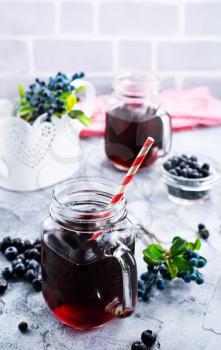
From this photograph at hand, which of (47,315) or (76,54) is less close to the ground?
(76,54)

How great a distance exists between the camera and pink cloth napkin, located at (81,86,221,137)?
175 centimetres

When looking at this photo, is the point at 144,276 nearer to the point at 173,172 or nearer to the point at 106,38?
the point at 173,172

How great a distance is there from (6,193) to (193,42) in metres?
0.98

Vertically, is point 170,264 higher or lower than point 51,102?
lower

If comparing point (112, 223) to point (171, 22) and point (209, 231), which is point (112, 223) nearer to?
point (209, 231)

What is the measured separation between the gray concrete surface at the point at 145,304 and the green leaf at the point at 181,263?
0.17 feet

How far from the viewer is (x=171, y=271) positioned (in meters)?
1.05

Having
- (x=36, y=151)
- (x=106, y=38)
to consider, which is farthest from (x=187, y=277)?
(x=106, y=38)

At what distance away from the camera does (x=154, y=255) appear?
1053mm

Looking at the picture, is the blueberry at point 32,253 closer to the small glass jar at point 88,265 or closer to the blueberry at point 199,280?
the small glass jar at point 88,265

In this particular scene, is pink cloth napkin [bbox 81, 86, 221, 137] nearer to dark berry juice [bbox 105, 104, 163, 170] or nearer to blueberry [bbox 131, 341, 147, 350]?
dark berry juice [bbox 105, 104, 163, 170]

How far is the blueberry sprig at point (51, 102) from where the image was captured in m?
1.40

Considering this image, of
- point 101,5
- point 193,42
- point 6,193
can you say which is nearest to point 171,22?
point 193,42

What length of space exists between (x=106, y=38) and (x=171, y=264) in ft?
3.73
